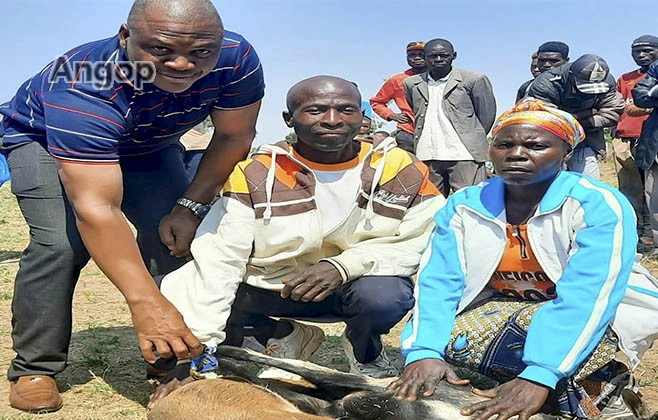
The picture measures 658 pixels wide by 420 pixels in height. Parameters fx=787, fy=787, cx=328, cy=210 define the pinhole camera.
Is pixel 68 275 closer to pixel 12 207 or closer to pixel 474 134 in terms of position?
pixel 474 134

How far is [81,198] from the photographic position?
111 inches

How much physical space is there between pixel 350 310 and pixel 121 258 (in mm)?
1158

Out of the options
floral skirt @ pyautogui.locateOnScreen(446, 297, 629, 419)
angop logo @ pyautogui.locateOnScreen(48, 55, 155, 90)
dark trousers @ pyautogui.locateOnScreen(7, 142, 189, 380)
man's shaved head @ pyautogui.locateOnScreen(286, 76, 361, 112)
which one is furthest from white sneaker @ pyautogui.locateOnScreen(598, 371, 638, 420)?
dark trousers @ pyautogui.locateOnScreen(7, 142, 189, 380)

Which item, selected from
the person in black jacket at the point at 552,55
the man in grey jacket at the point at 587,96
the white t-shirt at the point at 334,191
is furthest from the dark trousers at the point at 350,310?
the person in black jacket at the point at 552,55

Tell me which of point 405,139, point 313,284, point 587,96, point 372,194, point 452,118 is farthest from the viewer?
point 405,139

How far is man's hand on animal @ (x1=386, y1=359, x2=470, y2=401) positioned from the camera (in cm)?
276

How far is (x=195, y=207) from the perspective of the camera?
140 inches

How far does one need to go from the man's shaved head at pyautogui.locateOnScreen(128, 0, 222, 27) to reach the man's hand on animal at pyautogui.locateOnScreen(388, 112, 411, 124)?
634cm

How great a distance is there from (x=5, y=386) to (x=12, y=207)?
11529 millimetres

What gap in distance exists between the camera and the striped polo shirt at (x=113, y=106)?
2.91m

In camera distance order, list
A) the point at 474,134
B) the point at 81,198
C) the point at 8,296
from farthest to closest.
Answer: the point at 474,134 < the point at 8,296 < the point at 81,198

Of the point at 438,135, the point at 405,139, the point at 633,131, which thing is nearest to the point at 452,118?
the point at 438,135

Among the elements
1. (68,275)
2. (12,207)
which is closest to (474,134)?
(68,275)

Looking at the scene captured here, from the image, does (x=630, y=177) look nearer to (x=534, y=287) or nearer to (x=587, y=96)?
(x=587, y=96)
